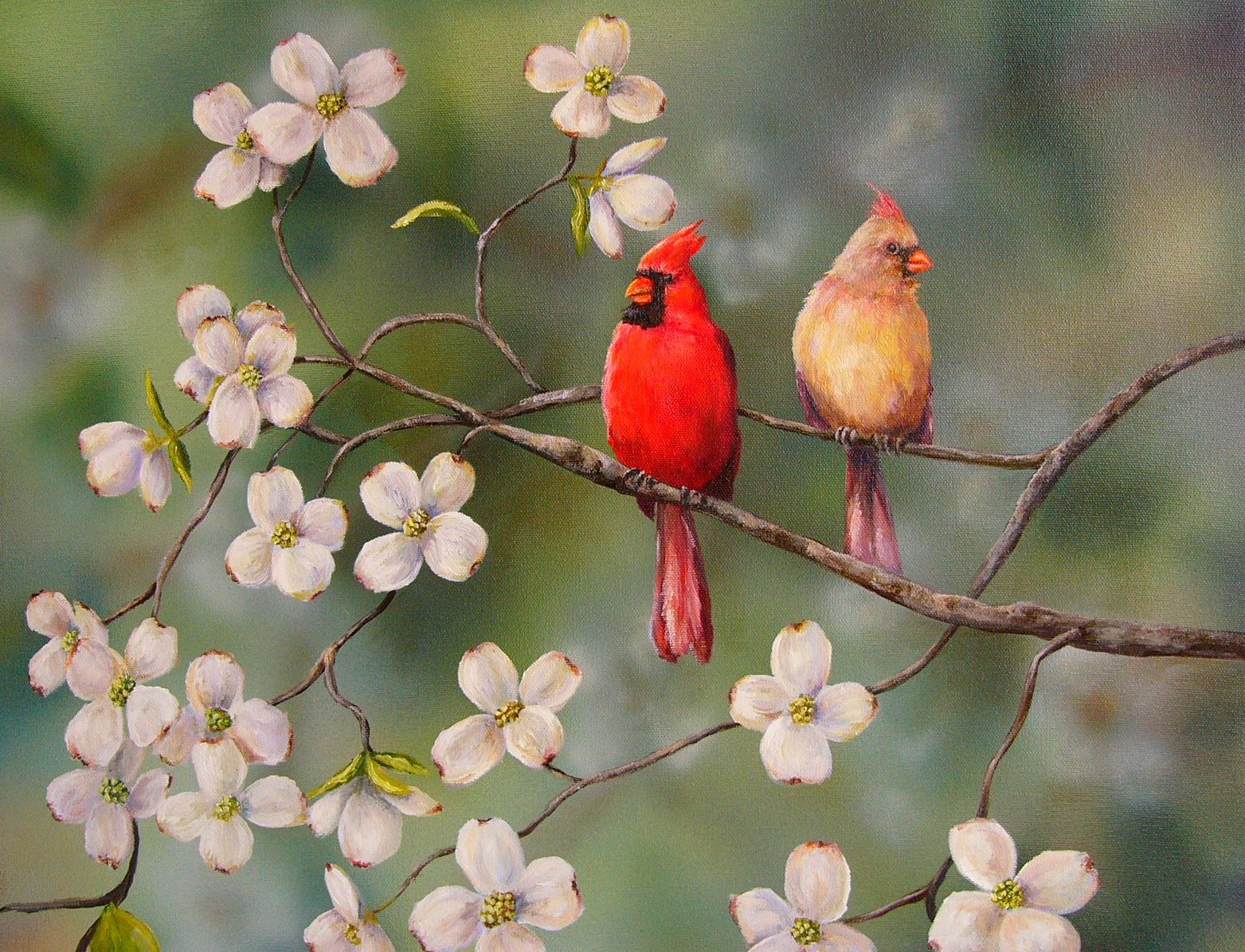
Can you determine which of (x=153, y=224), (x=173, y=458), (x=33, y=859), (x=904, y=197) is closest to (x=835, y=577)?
(x=904, y=197)

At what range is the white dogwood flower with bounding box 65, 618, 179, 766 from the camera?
1.13 meters

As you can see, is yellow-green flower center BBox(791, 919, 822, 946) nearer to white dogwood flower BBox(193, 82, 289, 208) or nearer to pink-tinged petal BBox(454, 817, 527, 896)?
pink-tinged petal BBox(454, 817, 527, 896)

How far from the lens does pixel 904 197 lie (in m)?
1.05

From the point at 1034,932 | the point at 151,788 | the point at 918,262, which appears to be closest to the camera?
the point at 1034,932

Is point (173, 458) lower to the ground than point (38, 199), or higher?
lower

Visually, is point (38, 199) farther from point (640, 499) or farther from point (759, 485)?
point (759, 485)

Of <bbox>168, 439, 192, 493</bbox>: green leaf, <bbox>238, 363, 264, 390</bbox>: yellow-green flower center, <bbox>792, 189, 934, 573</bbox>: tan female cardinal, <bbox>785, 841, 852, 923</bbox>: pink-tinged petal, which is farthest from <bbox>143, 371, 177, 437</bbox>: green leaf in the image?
<bbox>785, 841, 852, 923</bbox>: pink-tinged petal

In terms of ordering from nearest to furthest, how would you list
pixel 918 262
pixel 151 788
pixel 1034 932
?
pixel 1034 932 → pixel 918 262 → pixel 151 788

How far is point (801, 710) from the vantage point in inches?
40.0

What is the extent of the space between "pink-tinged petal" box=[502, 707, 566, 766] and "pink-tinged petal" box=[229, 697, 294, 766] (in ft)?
0.90

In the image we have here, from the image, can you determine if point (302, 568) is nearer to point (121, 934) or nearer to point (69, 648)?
point (69, 648)

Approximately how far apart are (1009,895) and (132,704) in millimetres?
995

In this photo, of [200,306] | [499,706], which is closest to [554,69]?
[200,306]

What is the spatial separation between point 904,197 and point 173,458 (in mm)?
900
